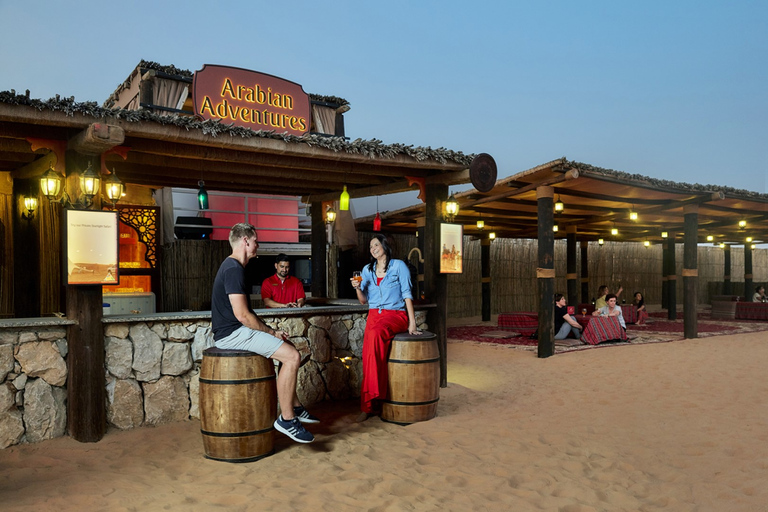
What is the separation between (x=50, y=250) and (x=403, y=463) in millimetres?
6244

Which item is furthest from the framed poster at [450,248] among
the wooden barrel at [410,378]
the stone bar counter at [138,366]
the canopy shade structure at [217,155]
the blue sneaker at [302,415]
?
the blue sneaker at [302,415]

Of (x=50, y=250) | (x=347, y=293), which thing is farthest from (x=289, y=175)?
(x=347, y=293)

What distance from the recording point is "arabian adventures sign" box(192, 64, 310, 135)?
830 centimetres

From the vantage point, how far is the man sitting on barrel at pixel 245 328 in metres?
3.80

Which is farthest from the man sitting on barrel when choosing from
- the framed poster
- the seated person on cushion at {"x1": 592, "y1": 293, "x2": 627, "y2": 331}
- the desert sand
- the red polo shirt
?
the seated person on cushion at {"x1": 592, "y1": 293, "x2": 627, "y2": 331}

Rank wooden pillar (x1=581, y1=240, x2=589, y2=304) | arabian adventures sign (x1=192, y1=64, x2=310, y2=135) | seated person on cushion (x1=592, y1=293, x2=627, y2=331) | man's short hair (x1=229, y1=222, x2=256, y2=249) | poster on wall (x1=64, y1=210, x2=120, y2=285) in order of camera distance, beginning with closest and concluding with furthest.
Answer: man's short hair (x1=229, y1=222, x2=256, y2=249) < poster on wall (x1=64, y1=210, x2=120, y2=285) < arabian adventures sign (x1=192, y1=64, x2=310, y2=135) < seated person on cushion (x1=592, y1=293, x2=627, y2=331) < wooden pillar (x1=581, y1=240, x2=589, y2=304)

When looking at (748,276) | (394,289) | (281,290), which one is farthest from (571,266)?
(394,289)

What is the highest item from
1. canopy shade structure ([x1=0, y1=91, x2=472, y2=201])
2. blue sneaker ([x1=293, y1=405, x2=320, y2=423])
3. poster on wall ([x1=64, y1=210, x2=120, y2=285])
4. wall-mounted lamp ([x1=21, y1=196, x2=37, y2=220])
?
canopy shade structure ([x1=0, y1=91, x2=472, y2=201])

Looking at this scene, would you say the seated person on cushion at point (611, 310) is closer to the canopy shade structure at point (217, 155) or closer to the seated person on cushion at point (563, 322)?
the seated person on cushion at point (563, 322)

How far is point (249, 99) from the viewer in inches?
344

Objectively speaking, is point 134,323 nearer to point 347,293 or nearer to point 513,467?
point 513,467

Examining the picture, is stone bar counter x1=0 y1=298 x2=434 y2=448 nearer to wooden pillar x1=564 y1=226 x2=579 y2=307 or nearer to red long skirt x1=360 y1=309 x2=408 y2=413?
red long skirt x1=360 y1=309 x2=408 y2=413

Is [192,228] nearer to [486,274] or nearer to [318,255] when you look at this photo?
[318,255]

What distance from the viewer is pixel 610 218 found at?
1295 cm
